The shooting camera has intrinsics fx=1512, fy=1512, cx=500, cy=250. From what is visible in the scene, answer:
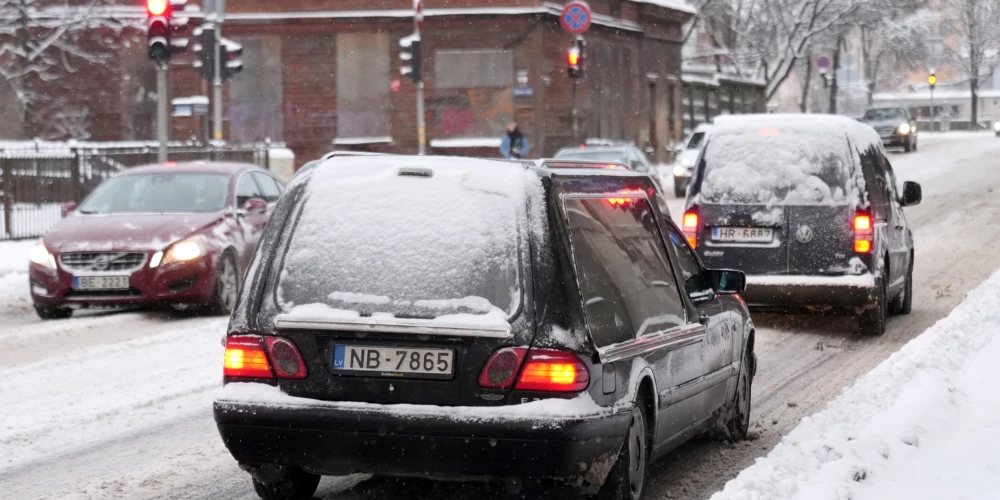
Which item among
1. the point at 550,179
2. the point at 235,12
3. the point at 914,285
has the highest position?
the point at 235,12

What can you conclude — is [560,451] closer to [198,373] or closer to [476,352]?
[476,352]

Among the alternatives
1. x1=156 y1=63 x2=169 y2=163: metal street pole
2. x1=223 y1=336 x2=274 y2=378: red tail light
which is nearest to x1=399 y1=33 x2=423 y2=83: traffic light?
x1=156 y1=63 x2=169 y2=163: metal street pole

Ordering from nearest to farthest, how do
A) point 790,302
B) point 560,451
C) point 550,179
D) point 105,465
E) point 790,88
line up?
point 560,451 < point 550,179 < point 105,465 < point 790,302 < point 790,88

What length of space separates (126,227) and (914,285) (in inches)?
337

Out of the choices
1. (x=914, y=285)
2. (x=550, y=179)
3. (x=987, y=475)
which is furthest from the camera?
(x=914, y=285)

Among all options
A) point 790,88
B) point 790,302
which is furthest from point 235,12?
point 790,88

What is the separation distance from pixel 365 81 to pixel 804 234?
31689mm

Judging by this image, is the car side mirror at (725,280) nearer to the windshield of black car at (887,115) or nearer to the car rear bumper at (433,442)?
the car rear bumper at (433,442)

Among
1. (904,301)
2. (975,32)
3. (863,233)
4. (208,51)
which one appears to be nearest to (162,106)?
(208,51)

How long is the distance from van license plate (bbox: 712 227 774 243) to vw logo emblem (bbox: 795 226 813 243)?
0.72ft

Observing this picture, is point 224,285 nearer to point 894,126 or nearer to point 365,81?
point 365,81

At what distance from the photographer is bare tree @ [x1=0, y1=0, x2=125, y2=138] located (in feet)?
138

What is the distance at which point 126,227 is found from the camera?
13.8 m

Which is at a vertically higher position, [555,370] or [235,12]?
[235,12]
